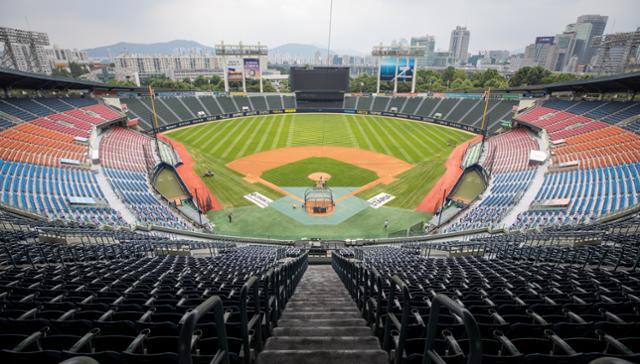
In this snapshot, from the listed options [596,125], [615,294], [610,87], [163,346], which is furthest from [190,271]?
[610,87]

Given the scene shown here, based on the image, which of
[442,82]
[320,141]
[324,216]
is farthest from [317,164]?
[442,82]

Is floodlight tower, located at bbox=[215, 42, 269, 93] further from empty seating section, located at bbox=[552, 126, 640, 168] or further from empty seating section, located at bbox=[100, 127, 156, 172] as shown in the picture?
empty seating section, located at bbox=[552, 126, 640, 168]

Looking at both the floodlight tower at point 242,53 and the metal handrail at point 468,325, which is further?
the floodlight tower at point 242,53

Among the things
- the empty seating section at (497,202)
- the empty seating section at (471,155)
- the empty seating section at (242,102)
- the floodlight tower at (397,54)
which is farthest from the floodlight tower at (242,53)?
the empty seating section at (497,202)

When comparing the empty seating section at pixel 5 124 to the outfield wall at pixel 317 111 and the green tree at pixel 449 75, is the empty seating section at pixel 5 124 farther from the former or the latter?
the green tree at pixel 449 75

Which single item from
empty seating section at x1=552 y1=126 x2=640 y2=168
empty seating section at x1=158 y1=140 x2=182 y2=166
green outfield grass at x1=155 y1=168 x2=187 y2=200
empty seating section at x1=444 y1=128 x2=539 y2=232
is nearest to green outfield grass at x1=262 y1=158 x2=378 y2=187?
green outfield grass at x1=155 y1=168 x2=187 y2=200

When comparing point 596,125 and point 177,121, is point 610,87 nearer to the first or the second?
point 596,125
